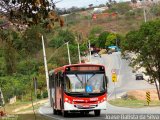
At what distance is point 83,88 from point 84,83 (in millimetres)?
285

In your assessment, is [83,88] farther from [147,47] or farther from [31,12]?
[147,47]

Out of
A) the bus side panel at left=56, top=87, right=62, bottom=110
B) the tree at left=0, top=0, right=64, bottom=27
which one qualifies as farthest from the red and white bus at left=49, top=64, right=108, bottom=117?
the tree at left=0, top=0, right=64, bottom=27

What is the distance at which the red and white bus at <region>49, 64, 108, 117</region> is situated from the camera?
29.0 meters

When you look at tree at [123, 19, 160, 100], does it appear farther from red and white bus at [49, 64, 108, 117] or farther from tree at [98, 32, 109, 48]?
tree at [98, 32, 109, 48]

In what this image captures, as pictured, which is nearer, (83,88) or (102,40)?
(83,88)

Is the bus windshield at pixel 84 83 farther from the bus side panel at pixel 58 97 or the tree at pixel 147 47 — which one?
the tree at pixel 147 47

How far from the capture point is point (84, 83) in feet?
95.3

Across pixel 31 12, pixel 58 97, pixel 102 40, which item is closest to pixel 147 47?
pixel 58 97

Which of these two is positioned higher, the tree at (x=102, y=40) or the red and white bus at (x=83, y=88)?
the red and white bus at (x=83, y=88)

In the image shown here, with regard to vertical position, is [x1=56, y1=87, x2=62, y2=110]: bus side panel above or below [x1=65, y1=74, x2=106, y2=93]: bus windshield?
below

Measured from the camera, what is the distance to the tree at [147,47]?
50781 mm

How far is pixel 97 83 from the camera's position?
29.3 metres

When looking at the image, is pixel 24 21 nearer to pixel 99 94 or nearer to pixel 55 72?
pixel 99 94

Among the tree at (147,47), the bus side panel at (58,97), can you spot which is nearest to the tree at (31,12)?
the bus side panel at (58,97)
